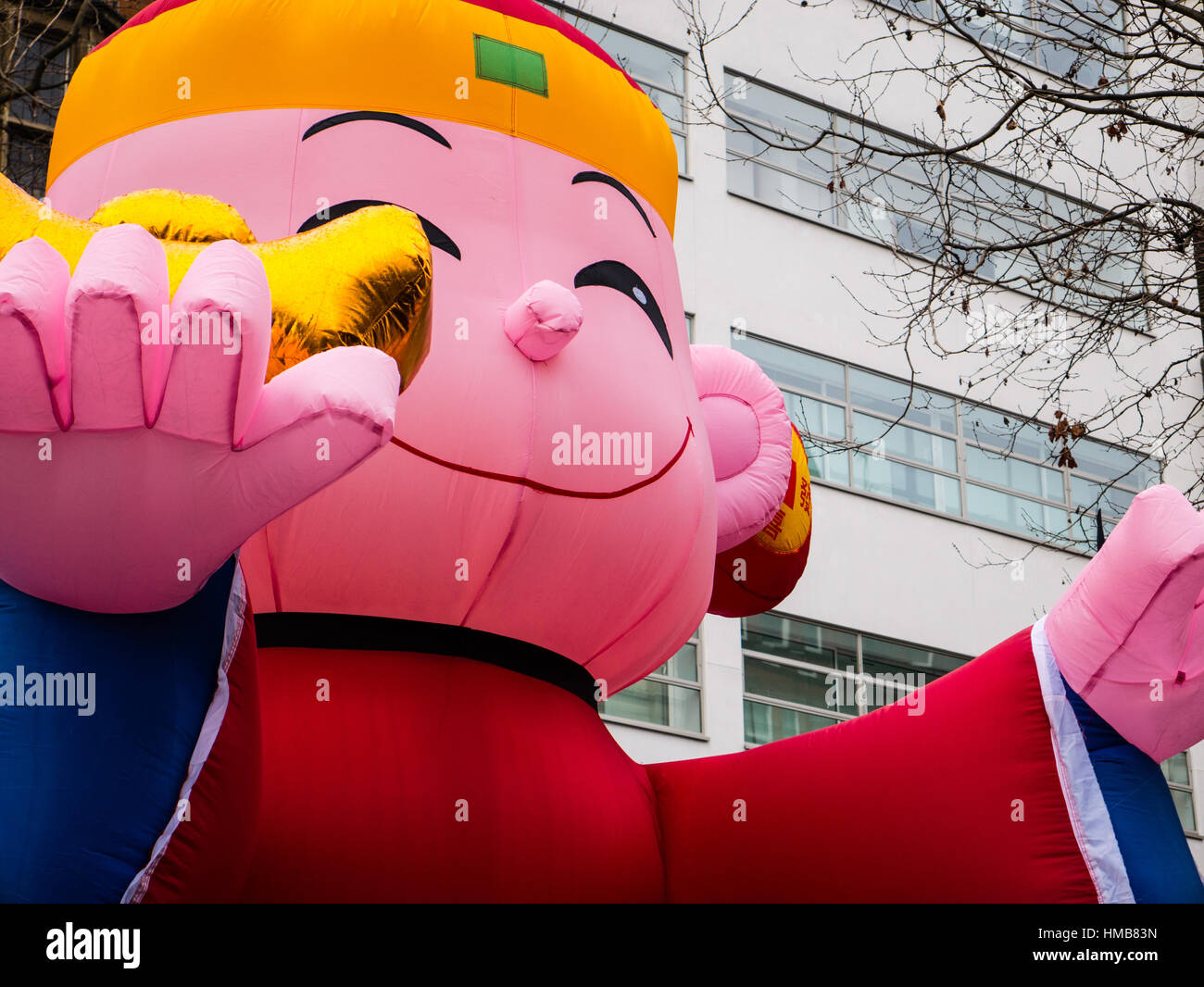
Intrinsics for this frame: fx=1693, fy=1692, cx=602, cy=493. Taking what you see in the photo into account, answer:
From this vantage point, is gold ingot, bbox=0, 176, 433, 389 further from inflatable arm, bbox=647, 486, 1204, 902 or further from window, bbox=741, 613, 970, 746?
window, bbox=741, 613, 970, 746

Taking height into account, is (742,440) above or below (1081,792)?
above

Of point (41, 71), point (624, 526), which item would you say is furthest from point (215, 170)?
point (41, 71)

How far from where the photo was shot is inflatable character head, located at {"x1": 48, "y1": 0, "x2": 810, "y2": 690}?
3.69 metres

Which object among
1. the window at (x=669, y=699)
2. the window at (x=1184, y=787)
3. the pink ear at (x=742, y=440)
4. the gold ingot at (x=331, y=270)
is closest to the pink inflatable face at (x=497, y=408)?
the pink ear at (x=742, y=440)

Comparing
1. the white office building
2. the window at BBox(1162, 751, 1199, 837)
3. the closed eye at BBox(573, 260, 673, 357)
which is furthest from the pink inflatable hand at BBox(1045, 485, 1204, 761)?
the window at BBox(1162, 751, 1199, 837)

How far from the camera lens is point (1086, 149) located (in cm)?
1641

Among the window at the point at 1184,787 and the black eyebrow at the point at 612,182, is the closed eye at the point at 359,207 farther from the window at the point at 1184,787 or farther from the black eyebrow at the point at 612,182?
the window at the point at 1184,787

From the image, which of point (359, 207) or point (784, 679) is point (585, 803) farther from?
point (784, 679)

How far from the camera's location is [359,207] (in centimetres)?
381

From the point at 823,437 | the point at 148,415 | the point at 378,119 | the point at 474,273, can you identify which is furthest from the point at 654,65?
the point at 148,415

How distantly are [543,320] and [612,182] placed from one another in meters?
0.65

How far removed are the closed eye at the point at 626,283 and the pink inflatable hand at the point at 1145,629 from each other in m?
1.21

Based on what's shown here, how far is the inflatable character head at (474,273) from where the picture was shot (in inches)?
145
